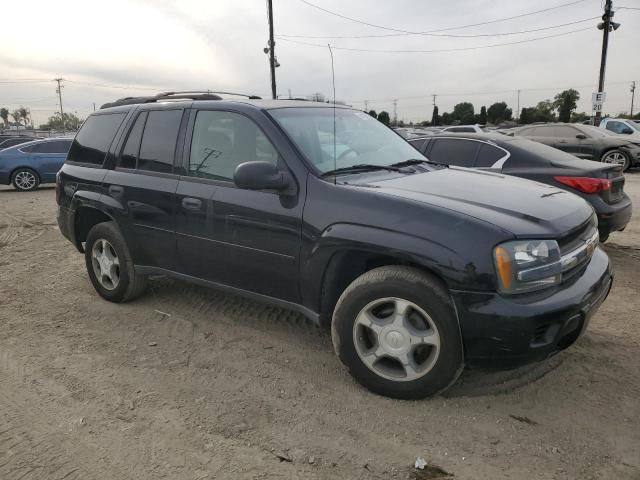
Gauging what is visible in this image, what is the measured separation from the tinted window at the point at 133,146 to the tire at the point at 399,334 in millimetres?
2359

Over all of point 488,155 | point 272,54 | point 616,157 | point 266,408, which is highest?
point 272,54

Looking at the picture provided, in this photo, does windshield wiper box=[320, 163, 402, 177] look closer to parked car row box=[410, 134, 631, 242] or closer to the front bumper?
the front bumper

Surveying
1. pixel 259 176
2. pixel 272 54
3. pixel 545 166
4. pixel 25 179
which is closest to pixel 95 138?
pixel 259 176

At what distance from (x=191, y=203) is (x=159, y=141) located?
0.75m

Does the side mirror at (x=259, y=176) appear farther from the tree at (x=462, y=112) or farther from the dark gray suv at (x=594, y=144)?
the tree at (x=462, y=112)

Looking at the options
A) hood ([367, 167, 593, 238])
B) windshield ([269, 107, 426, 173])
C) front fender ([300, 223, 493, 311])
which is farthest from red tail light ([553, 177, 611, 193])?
front fender ([300, 223, 493, 311])

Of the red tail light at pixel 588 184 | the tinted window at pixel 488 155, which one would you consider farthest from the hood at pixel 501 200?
the tinted window at pixel 488 155

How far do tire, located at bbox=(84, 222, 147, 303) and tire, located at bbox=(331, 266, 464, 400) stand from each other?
89.4 inches

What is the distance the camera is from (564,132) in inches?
578

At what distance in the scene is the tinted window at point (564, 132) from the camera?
14.5m

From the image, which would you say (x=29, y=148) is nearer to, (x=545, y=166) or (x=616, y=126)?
(x=545, y=166)

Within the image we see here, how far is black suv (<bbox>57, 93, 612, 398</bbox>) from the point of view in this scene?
264 centimetres

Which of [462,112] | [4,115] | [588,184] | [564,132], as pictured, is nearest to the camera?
[588,184]

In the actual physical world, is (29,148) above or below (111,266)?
above
